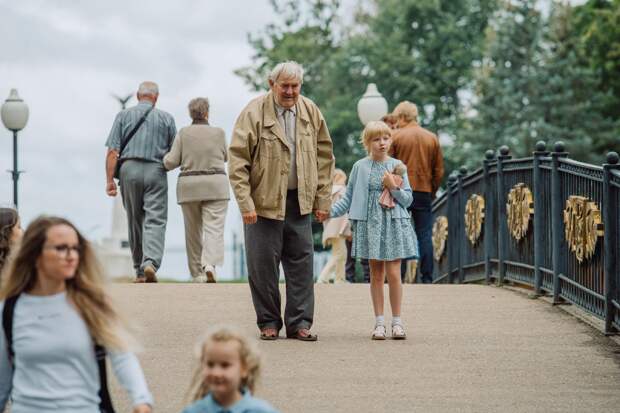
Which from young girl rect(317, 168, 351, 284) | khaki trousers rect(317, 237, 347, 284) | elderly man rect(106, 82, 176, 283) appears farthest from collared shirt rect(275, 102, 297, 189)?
khaki trousers rect(317, 237, 347, 284)

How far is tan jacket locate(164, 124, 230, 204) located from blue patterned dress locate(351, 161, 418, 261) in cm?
469

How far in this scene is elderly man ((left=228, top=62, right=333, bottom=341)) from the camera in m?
9.97

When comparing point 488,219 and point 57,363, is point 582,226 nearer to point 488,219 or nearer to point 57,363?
point 488,219

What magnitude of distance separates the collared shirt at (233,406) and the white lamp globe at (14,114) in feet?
77.7

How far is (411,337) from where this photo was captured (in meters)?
10.4

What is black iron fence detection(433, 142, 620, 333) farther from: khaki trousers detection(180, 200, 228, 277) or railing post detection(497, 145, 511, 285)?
khaki trousers detection(180, 200, 228, 277)

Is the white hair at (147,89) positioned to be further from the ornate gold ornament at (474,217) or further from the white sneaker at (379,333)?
the white sneaker at (379,333)

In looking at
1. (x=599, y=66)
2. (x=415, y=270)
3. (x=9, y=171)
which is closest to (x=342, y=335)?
(x=415, y=270)

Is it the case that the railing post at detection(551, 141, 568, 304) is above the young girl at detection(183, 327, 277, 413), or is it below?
above

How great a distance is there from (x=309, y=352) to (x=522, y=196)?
491 cm

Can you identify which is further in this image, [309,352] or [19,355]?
[309,352]

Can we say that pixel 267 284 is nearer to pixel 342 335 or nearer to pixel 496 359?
pixel 342 335

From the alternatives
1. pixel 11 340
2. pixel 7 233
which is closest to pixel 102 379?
pixel 11 340

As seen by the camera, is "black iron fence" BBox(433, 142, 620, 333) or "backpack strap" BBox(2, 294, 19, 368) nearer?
"backpack strap" BBox(2, 294, 19, 368)
